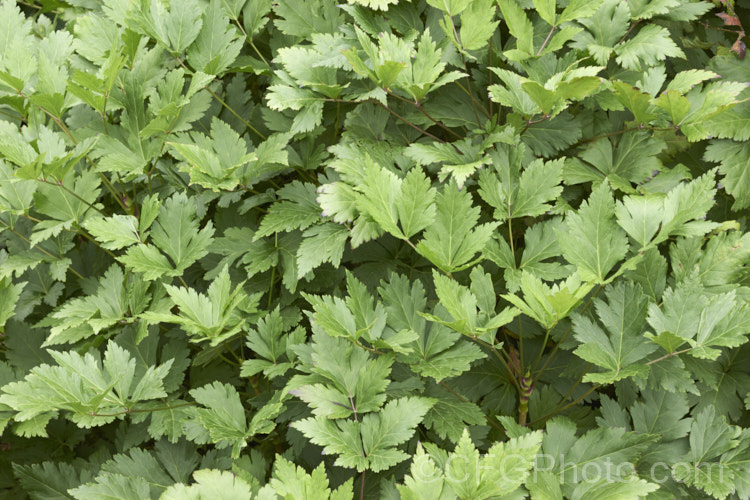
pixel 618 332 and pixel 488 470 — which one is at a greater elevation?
pixel 618 332

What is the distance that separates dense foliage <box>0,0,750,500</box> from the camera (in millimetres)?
1033

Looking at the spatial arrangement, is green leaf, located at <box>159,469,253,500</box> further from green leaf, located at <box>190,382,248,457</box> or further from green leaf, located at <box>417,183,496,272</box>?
green leaf, located at <box>417,183,496,272</box>

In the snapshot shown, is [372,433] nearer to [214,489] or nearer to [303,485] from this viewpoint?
[303,485]

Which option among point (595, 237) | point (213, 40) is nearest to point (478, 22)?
point (595, 237)

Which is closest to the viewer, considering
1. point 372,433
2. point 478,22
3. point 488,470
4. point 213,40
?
point 488,470

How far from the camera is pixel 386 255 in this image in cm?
133

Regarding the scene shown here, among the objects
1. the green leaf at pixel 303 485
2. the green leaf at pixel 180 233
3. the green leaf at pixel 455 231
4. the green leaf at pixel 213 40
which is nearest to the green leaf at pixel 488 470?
the green leaf at pixel 303 485

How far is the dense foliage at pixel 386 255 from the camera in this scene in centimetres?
103

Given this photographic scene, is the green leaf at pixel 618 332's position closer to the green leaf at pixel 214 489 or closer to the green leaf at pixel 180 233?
the green leaf at pixel 214 489

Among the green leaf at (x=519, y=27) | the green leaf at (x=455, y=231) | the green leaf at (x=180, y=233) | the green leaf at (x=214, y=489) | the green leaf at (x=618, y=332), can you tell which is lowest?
the green leaf at (x=214, y=489)

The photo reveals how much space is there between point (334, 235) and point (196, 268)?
44 cm

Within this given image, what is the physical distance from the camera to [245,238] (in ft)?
4.31

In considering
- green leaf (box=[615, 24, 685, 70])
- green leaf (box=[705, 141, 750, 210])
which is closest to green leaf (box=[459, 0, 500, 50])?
green leaf (box=[615, 24, 685, 70])

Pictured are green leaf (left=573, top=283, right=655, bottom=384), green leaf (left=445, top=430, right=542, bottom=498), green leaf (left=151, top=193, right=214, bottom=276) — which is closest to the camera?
green leaf (left=445, top=430, right=542, bottom=498)
